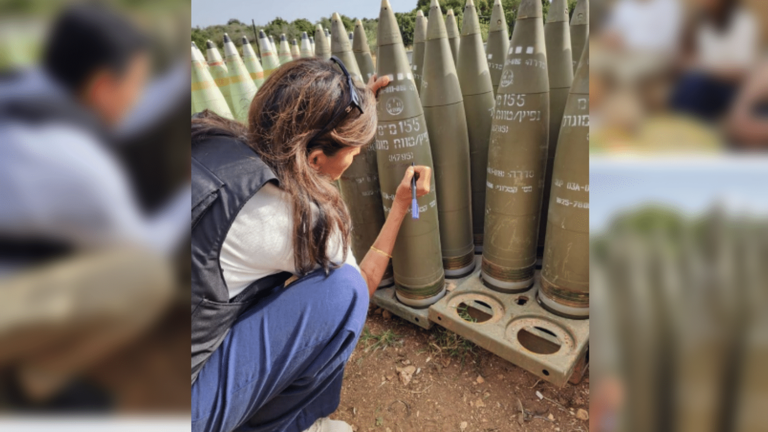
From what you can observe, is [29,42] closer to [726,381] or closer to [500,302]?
[726,381]

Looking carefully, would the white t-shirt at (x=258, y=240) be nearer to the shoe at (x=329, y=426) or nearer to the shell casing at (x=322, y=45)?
the shoe at (x=329, y=426)

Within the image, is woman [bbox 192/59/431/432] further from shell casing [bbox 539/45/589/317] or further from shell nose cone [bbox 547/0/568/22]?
shell nose cone [bbox 547/0/568/22]

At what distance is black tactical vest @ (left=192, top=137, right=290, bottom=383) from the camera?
3.17 ft

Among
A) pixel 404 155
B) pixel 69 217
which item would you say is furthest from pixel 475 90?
pixel 69 217

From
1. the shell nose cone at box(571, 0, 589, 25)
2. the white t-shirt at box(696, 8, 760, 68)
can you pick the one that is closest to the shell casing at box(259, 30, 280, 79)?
the shell nose cone at box(571, 0, 589, 25)

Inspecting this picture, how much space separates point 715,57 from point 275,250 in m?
1.03

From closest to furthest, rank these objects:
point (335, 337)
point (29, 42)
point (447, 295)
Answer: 1. point (29, 42)
2. point (335, 337)
3. point (447, 295)

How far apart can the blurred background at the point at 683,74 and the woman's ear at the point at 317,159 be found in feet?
3.22

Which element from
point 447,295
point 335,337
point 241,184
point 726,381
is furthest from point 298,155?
point 447,295

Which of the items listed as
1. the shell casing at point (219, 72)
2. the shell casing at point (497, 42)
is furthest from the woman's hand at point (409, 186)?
the shell casing at point (219, 72)

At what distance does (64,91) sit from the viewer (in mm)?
265

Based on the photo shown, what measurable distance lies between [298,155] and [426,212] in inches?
34.9

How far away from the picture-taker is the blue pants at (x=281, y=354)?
120 cm

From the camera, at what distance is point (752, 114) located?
26cm
